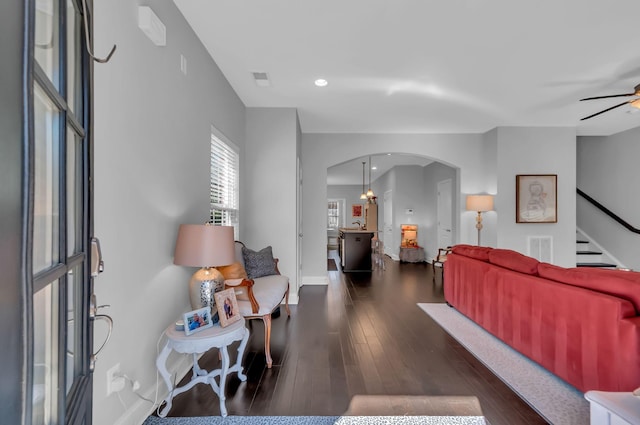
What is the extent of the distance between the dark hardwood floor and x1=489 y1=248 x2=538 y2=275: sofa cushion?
0.89 m

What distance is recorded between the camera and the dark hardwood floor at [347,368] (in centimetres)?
206

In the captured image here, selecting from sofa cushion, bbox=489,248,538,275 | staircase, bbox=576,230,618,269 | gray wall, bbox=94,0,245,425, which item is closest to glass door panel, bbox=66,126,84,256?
gray wall, bbox=94,0,245,425

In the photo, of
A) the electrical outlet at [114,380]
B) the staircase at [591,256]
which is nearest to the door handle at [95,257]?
the electrical outlet at [114,380]

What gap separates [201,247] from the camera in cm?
212

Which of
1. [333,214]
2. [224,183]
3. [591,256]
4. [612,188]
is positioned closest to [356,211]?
[333,214]

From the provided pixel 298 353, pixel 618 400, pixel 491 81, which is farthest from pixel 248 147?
pixel 618 400

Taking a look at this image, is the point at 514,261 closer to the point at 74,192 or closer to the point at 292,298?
the point at 292,298

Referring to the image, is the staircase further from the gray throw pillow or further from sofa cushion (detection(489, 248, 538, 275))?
the gray throw pillow

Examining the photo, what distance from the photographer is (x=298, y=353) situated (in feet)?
9.30

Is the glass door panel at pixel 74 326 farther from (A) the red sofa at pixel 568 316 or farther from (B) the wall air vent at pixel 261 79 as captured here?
(B) the wall air vent at pixel 261 79

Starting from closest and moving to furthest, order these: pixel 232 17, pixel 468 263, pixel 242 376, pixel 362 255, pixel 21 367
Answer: pixel 21 367
pixel 242 376
pixel 232 17
pixel 468 263
pixel 362 255

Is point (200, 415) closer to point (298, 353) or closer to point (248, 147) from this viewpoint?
point (298, 353)

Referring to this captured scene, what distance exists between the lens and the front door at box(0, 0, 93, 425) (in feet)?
1.33

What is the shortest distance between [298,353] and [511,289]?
1.98 m
